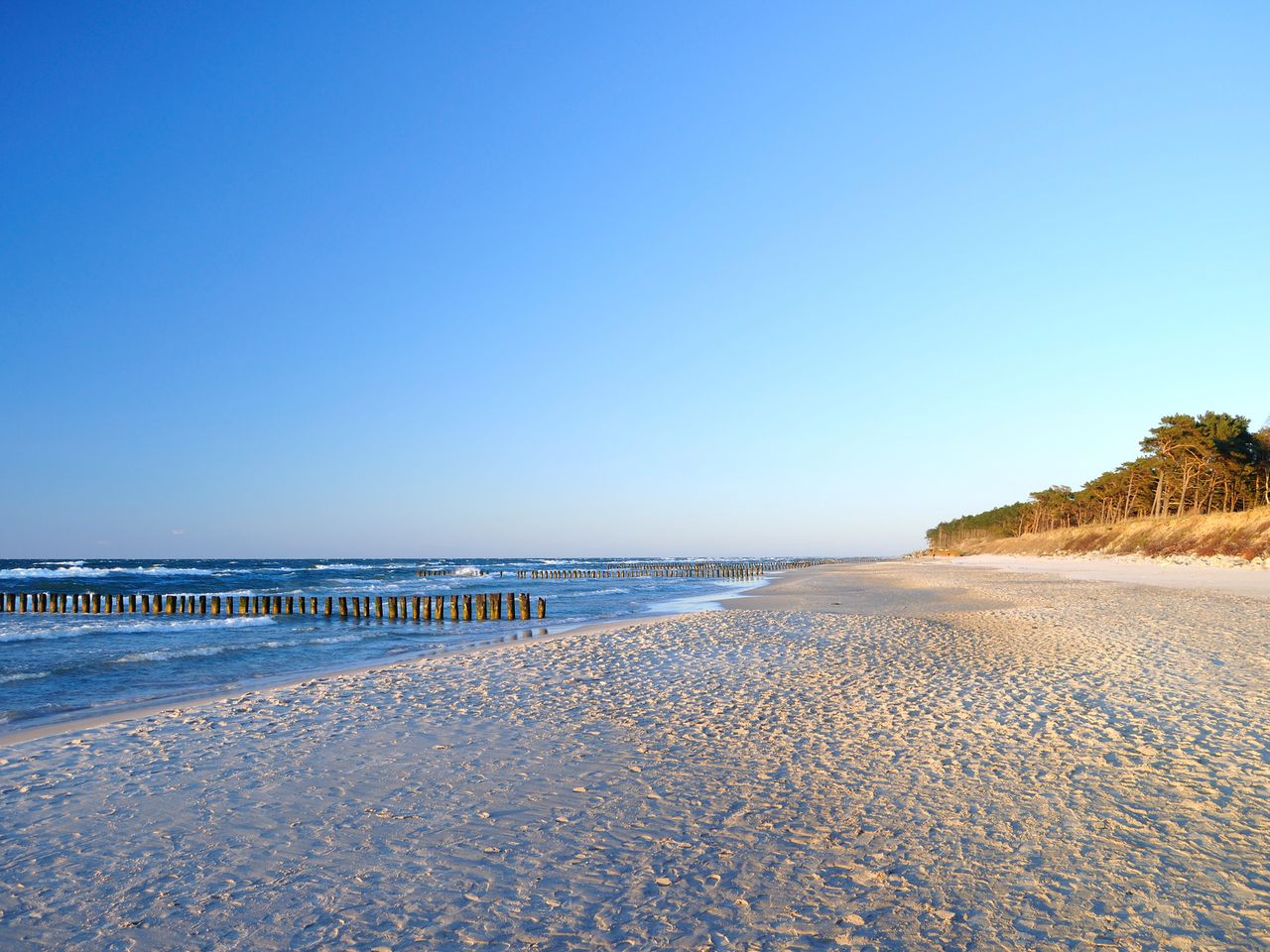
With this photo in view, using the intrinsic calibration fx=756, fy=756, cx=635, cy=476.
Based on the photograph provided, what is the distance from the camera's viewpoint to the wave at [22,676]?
49.8ft

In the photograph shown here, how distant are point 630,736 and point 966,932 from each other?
4904 millimetres

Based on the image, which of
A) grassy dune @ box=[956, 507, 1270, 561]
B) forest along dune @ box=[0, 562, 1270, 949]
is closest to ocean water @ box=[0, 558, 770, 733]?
forest along dune @ box=[0, 562, 1270, 949]

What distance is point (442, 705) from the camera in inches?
423

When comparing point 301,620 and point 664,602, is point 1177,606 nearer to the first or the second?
point 664,602

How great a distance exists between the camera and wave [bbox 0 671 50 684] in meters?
15.2

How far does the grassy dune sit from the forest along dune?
1582 inches

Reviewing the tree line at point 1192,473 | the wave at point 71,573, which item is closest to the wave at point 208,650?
the tree line at point 1192,473

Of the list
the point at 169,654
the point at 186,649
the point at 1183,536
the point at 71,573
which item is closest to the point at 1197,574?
the point at 1183,536

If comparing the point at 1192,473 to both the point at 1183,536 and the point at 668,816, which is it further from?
the point at 668,816

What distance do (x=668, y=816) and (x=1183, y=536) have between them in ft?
191

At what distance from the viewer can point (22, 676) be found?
15625 millimetres

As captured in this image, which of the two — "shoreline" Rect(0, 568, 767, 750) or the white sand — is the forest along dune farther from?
the white sand

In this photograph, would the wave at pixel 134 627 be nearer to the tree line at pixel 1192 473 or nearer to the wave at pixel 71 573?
the wave at pixel 71 573

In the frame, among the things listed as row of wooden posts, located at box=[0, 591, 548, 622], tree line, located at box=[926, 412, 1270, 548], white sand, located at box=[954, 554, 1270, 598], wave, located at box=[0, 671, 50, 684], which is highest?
tree line, located at box=[926, 412, 1270, 548]
